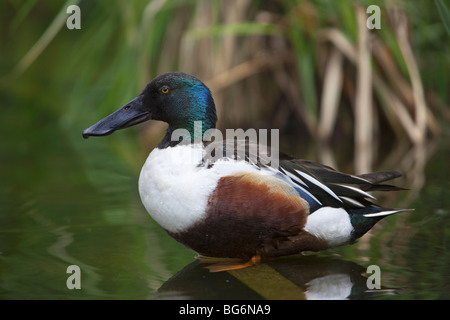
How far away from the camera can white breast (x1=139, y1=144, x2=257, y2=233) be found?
2.97 metres

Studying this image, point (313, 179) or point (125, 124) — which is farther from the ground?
point (125, 124)

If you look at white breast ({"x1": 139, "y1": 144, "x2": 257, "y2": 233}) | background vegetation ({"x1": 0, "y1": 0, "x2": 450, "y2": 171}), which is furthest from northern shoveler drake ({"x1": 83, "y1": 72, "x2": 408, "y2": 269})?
background vegetation ({"x1": 0, "y1": 0, "x2": 450, "y2": 171})

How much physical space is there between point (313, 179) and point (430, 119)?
343cm

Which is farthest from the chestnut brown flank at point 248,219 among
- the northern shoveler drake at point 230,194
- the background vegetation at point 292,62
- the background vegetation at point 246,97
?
the background vegetation at point 292,62

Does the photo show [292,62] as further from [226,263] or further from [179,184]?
[179,184]

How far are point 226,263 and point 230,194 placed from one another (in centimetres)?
39

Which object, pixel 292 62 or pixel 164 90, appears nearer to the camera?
pixel 164 90

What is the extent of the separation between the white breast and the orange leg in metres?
0.26

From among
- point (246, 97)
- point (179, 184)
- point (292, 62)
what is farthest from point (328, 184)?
point (246, 97)

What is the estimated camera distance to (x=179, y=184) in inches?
118

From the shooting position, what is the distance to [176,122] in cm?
331

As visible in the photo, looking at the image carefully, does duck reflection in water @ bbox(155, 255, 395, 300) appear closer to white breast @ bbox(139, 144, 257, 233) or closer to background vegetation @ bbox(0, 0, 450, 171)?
white breast @ bbox(139, 144, 257, 233)

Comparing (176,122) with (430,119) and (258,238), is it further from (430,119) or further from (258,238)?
(430,119)
